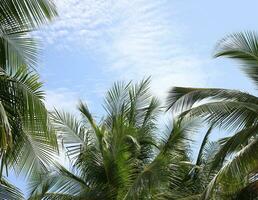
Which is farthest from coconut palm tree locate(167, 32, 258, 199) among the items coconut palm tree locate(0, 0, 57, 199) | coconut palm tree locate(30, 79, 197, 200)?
coconut palm tree locate(0, 0, 57, 199)

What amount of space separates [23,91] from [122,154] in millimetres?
5860

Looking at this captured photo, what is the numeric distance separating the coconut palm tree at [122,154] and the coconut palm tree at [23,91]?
3808 mm

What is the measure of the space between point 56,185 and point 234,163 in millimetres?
4770

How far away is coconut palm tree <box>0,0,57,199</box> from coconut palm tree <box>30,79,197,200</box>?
150 inches

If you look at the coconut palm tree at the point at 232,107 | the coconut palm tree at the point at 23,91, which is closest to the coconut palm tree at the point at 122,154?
the coconut palm tree at the point at 232,107

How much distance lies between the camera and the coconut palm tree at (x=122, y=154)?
13195mm

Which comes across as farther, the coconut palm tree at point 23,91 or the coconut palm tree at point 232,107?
the coconut palm tree at point 232,107

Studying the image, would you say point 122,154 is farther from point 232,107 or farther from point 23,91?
point 23,91

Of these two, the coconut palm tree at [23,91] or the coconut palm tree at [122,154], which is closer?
the coconut palm tree at [23,91]

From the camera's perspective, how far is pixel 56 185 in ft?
46.1

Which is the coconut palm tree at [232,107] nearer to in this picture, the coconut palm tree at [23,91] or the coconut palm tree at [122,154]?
the coconut palm tree at [122,154]

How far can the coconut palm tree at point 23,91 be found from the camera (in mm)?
8344

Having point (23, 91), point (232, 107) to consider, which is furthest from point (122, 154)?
point (23, 91)

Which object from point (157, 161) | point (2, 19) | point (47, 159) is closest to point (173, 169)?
point (157, 161)
